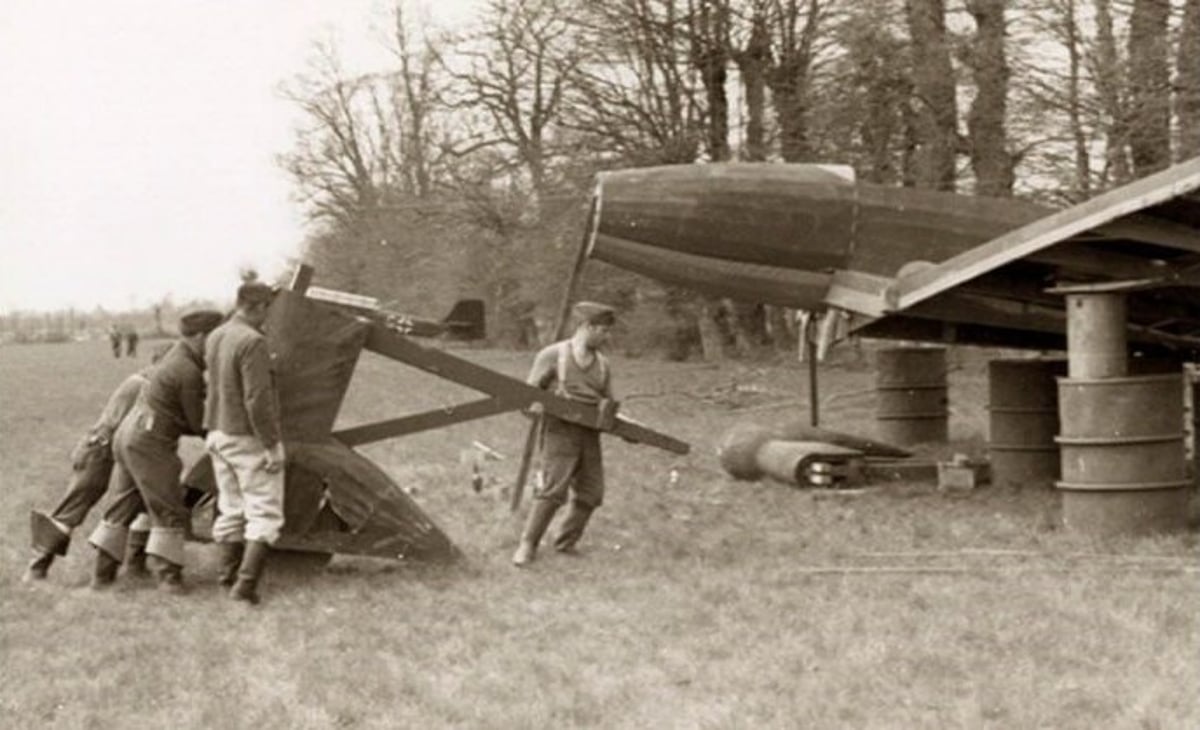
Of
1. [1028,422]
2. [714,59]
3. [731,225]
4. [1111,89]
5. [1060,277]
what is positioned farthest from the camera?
[714,59]

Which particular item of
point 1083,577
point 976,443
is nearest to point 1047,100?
point 976,443

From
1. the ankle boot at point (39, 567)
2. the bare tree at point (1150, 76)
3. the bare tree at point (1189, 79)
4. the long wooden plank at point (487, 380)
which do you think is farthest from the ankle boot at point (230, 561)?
the bare tree at point (1150, 76)

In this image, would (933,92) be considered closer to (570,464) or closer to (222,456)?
(570,464)

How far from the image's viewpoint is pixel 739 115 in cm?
3541

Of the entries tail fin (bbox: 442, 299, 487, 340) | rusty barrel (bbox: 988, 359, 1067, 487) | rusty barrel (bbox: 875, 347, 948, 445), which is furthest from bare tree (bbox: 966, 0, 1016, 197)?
tail fin (bbox: 442, 299, 487, 340)

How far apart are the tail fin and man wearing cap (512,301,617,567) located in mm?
625

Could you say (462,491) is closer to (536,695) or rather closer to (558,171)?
(536,695)

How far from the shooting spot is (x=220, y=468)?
965 cm

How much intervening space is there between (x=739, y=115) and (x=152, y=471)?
26.8 meters

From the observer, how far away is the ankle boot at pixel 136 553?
10.4 metres

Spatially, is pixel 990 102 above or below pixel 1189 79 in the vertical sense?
above

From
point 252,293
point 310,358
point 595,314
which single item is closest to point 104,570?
point 310,358

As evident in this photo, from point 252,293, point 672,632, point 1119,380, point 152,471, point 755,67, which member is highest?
point 755,67

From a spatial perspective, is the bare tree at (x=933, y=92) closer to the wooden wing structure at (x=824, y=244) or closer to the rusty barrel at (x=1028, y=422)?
the rusty barrel at (x=1028, y=422)
